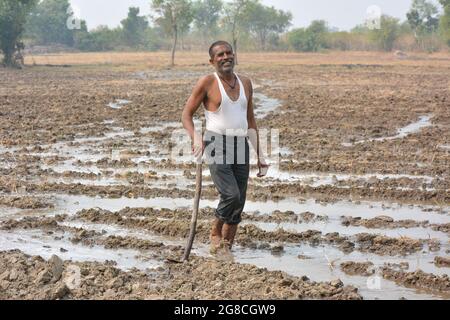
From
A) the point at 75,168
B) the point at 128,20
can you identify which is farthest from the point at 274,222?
the point at 128,20

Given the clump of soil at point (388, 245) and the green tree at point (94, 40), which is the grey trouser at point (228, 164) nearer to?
the clump of soil at point (388, 245)

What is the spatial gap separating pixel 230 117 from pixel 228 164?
1.23 ft

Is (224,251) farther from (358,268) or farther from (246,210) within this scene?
(246,210)

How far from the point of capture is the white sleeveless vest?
5992mm

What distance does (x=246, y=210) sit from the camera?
7988 mm

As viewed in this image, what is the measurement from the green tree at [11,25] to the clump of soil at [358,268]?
37508mm

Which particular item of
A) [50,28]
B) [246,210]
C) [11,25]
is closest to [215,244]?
[246,210]

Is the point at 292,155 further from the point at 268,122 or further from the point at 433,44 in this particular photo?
the point at 433,44

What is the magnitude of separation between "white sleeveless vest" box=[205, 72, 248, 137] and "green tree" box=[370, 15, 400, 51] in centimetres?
6001

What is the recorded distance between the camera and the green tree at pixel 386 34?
64.0 metres

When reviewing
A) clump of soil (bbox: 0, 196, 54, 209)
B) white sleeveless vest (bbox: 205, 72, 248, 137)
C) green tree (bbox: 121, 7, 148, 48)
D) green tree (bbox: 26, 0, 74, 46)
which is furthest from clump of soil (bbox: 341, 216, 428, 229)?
green tree (bbox: 26, 0, 74, 46)

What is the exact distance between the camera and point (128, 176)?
9703 mm

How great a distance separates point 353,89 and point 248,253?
739 inches

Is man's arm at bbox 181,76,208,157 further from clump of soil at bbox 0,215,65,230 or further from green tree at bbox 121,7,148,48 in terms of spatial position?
green tree at bbox 121,7,148,48
